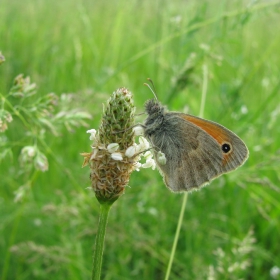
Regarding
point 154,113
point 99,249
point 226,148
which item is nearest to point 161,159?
point 154,113

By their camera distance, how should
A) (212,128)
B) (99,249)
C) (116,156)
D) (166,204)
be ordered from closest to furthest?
(99,249)
(116,156)
(212,128)
(166,204)

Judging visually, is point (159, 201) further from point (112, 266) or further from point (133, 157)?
point (133, 157)

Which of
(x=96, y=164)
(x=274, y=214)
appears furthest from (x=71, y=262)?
(x=274, y=214)

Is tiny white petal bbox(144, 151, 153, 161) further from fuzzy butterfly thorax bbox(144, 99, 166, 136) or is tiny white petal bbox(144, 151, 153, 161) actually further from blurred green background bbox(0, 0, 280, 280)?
blurred green background bbox(0, 0, 280, 280)

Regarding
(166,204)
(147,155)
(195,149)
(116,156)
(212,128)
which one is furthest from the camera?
(166,204)

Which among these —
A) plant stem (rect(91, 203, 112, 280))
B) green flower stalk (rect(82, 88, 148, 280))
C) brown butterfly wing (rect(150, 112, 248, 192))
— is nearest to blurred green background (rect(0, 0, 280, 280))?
brown butterfly wing (rect(150, 112, 248, 192))

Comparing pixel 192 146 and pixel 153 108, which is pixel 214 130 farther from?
pixel 153 108
